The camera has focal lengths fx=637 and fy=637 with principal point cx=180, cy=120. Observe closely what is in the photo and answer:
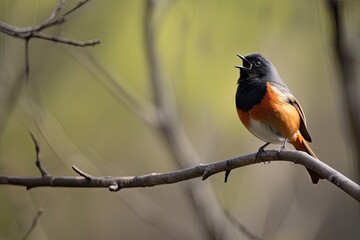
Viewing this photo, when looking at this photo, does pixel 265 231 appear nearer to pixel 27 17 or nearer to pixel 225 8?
pixel 225 8

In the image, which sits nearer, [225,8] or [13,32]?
[13,32]

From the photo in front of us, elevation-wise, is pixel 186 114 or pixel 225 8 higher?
pixel 225 8

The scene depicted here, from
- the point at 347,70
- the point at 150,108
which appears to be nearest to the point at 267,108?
the point at 347,70

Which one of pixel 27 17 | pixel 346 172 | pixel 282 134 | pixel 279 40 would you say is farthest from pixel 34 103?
pixel 346 172

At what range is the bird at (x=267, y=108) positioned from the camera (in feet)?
12.2

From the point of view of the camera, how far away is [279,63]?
579cm

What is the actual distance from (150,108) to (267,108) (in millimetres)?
1588

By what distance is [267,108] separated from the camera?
3.72 m

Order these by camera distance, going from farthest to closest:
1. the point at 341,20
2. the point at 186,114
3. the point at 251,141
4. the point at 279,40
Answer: the point at 186,114, the point at 251,141, the point at 279,40, the point at 341,20

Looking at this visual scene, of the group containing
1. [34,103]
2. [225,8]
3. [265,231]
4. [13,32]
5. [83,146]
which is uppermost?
[13,32]

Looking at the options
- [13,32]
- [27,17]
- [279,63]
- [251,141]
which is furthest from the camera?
[251,141]

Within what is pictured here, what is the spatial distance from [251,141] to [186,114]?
2.70 ft

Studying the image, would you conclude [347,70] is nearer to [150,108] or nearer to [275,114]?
[275,114]

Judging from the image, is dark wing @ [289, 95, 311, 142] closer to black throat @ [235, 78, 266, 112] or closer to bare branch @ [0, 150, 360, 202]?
black throat @ [235, 78, 266, 112]
